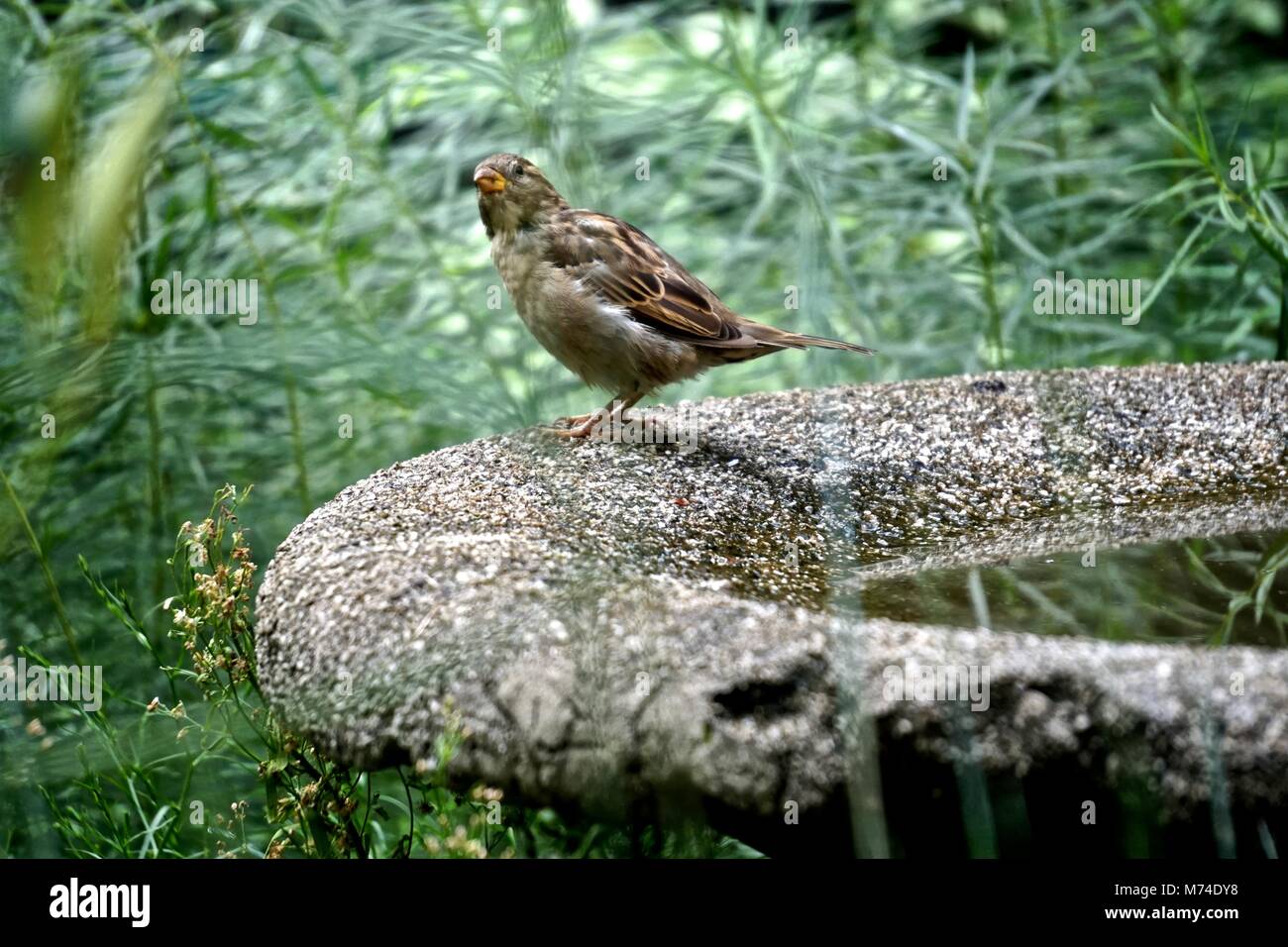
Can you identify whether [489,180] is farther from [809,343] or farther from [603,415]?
[809,343]

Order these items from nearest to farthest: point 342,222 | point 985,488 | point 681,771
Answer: point 681,771, point 985,488, point 342,222

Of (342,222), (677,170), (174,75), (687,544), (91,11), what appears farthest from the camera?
(677,170)

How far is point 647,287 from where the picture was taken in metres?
3.67

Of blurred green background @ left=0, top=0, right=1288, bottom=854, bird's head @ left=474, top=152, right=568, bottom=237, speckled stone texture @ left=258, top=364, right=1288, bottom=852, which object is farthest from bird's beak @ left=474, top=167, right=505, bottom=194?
speckled stone texture @ left=258, top=364, right=1288, bottom=852

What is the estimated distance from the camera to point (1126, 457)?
130 inches

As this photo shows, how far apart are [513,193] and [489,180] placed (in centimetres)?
8

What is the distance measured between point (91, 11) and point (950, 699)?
12.8 feet

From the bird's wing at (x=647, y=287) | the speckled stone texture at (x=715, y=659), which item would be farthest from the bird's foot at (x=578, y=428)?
the speckled stone texture at (x=715, y=659)

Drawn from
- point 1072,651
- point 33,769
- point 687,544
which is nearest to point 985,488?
point 687,544

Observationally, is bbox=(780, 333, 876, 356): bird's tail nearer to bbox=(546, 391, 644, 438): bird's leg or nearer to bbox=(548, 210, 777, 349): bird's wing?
bbox=(548, 210, 777, 349): bird's wing

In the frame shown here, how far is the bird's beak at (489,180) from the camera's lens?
382 cm

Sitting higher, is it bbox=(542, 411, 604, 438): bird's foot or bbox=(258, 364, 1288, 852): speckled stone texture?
bbox=(542, 411, 604, 438): bird's foot

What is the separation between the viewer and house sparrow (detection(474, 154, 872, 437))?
3.65 metres

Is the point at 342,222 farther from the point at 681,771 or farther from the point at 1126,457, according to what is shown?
the point at 681,771
